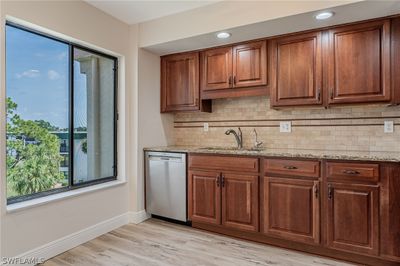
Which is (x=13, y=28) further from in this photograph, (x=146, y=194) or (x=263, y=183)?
(x=263, y=183)

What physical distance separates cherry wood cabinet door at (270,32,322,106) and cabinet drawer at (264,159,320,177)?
2.14 ft

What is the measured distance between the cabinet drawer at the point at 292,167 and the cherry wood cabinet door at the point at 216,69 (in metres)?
1.07

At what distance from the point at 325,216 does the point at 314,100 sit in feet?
3.70

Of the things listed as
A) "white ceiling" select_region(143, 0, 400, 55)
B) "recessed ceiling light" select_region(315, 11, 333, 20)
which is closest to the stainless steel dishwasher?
"white ceiling" select_region(143, 0, 400, 55)

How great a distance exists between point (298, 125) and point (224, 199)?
3.98 ft

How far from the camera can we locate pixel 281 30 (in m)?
2.69

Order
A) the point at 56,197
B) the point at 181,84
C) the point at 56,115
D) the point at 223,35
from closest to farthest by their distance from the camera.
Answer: the point at 56,197 < the point at 56,115 < the point at 223,35 < the point at 181,84

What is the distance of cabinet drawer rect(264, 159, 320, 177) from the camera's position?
7.94ft

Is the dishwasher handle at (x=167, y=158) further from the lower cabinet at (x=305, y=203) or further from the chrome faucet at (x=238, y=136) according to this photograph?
the chrome faucet at (x=238, y=136)

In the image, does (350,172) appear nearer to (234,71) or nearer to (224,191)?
(224,191)

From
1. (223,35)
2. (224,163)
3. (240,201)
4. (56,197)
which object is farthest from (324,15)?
(56,197)

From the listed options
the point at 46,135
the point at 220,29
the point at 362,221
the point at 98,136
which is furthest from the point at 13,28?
the point at 362,221

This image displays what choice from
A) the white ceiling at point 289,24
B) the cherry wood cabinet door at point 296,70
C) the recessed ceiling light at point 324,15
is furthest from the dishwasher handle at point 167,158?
the recessed ceiling light at point 324,15

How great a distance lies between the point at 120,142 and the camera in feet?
10.7
